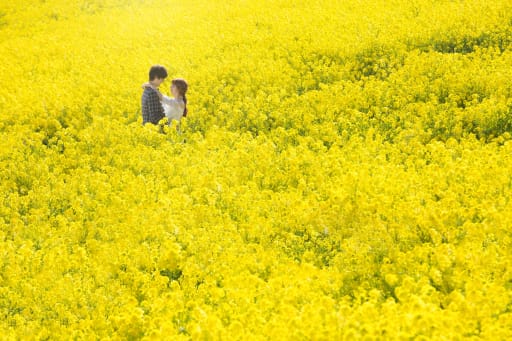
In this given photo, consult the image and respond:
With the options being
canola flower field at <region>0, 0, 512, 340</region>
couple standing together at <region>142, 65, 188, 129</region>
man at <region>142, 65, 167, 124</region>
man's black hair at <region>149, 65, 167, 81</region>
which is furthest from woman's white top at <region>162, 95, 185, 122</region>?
man's black hair at <region>149, 65, 167, 81</region>

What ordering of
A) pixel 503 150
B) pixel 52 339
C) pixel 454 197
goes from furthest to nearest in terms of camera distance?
pixel 503 150 → pixel 454 197 → pixel 52 339

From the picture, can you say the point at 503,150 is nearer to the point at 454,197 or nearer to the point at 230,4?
the point at 454,197

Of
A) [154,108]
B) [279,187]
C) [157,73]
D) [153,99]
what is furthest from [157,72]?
[279,187]

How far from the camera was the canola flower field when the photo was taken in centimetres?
Result: 495

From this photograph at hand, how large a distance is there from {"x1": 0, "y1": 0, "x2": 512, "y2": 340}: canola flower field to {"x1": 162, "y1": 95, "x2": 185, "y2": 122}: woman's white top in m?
0.41

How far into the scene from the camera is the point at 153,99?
1059 centimetres

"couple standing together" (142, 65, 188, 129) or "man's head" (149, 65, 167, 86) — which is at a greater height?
"man's head" (149, 65, 167, 86)

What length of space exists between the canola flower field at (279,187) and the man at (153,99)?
37cm

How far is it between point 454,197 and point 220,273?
2438 mm

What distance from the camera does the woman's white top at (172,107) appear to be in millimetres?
10859

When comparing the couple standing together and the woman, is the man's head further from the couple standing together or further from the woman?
the woman

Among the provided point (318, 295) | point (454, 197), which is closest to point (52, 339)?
point (318, 295)

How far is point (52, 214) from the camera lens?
8.85m

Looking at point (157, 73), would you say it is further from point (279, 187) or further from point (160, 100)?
point (279, 187)
